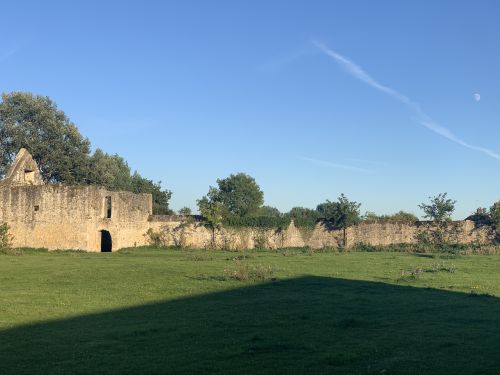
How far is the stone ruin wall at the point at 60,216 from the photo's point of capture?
39688mm

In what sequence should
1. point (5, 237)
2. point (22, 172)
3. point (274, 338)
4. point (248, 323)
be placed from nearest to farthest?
point (274, 338) < point (248, 323) < point (5, 237) < point (22, 172)

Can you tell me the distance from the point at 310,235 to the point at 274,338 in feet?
119

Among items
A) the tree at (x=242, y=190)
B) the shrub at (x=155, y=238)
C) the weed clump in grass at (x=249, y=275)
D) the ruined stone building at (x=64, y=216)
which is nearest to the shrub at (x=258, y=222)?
the shrub at (x=155, y=238)

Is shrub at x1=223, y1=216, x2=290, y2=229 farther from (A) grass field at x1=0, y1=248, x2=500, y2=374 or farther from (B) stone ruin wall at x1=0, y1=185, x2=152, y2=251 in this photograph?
(A) grass field at x1=0, y1=248, x2=500, y2=374

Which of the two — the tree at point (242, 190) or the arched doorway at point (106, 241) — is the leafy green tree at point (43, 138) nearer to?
the arched doorway at point (106, 241)

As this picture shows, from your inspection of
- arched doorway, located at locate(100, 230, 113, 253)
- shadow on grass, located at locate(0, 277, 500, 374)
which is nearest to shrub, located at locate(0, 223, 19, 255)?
arched doorway, located at locate(100, 230, 113, 253)

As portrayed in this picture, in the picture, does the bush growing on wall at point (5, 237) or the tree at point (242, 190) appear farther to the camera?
the tree at point (242, 190)

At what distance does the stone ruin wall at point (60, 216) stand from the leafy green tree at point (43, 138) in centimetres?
1634

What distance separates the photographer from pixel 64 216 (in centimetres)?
3984

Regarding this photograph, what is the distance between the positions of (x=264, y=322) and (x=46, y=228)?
3185cm

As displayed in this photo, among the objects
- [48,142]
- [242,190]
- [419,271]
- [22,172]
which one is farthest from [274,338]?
[242,190]

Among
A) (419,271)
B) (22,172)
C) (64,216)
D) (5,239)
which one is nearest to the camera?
(419,271)

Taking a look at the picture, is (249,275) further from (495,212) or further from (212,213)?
(495,212)

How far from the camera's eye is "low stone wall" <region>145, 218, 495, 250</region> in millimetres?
43375
